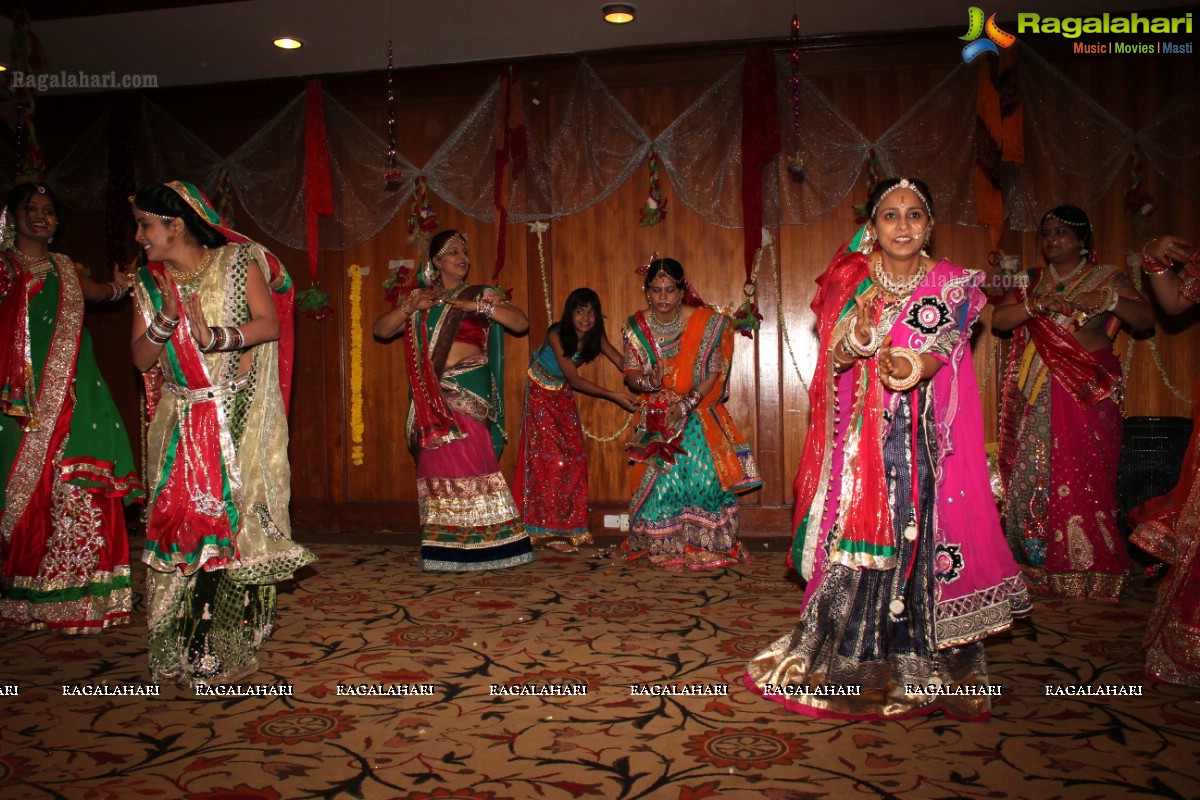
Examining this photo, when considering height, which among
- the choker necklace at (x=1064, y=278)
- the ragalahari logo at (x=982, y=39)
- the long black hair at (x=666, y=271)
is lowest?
the choker necklace at (x=1064, y=278)

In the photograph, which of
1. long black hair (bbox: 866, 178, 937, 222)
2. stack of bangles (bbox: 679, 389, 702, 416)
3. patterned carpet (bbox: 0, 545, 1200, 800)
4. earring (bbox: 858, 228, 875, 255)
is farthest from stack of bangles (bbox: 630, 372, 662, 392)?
long black hair (bbox: 866, 178, 937, 222)

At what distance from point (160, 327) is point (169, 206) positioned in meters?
0.43

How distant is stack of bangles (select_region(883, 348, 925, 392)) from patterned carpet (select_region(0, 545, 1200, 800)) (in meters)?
0.97

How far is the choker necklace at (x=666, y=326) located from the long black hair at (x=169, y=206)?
259 centimetres

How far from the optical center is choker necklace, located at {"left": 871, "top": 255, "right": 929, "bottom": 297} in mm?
2639

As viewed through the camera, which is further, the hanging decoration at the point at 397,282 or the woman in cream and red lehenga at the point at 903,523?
the hanging decoration at the point at 397,282

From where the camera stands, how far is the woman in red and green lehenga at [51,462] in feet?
12.1

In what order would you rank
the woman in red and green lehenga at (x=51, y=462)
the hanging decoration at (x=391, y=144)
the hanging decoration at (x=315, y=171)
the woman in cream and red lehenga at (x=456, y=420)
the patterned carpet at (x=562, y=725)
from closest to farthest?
1. the patterned carpet at (x=562, y=725)
2. the woman in red and green lehenga at (x=51, y=462)
3. the woman in cream and red lehenga at (x=456, y=420)
4. the hanging decoration at (x=391, y=144)
5. the hanging decoration at (x=315, y=171)

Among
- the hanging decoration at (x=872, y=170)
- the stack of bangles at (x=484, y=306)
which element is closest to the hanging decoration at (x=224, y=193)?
the stack of bangles at (x=484, y=306)

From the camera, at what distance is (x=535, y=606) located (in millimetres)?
3896

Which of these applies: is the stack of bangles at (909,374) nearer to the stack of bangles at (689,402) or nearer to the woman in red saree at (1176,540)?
the woman in red saree at (1176,540)

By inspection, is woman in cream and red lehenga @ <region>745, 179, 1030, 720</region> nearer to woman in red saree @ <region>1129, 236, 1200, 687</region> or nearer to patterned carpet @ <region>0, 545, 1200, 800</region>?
patterned carpet @ <region>0, 545, 1200, 800</region>

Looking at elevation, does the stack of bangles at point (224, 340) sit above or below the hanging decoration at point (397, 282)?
below

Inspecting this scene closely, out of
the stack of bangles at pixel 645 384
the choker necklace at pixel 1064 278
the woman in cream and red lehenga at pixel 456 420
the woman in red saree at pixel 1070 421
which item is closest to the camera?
the woman in red saree at pixel 1070 421
